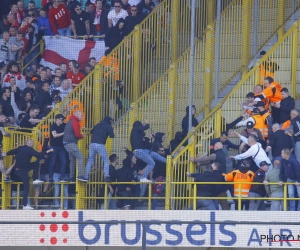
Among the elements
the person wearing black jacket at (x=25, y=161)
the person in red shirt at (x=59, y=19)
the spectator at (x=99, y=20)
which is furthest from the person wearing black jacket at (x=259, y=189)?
the person in red shirt at (x=59, y=19)

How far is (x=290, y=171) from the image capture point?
48.9ft

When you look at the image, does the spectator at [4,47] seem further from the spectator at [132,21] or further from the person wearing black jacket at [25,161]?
the person wearing black jacket at [25,161]

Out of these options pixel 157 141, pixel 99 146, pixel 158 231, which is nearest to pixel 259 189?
pixel 158 231

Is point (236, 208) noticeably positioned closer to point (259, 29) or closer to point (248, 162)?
point (248, 162)

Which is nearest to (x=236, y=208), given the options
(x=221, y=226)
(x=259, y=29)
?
(x=221, y=226)

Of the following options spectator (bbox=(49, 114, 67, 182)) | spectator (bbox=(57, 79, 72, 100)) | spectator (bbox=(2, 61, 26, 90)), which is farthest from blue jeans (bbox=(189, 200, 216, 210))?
spectator (bbox=(2, 61, 26, 90))

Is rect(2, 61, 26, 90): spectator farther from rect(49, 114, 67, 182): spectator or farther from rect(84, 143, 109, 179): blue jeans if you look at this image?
rect(84, 143, 109, 179): blue jeans

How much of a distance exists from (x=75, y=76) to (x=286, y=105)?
4.12m

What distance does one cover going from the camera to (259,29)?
17922mm

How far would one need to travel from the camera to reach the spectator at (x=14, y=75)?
17.9 metres

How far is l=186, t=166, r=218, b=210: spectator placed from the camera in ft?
50.5

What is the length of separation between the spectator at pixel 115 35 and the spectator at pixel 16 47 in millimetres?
1813

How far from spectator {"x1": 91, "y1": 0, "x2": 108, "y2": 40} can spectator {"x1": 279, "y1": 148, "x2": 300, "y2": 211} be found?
18.2 ft

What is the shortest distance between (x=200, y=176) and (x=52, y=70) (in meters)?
4.85
